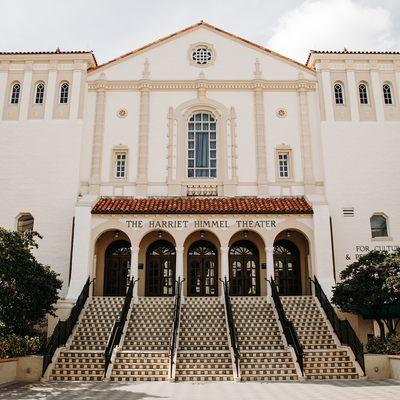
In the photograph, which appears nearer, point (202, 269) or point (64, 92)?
point (202, 269)

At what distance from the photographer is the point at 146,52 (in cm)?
2598

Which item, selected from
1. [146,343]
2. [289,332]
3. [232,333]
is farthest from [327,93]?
[146,343]

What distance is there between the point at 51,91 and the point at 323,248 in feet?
51.9

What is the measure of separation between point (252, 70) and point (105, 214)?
11.1 m

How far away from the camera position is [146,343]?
56.7 feet

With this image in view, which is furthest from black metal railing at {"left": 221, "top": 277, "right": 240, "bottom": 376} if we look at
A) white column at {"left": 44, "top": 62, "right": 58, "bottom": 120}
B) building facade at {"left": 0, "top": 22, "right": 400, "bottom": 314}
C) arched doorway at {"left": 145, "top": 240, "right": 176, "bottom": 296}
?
white column at {"left": 44, "top": 62, "right": 58, "bottom": 120}

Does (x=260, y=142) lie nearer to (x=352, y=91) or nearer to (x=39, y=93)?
(x=352, y=91)

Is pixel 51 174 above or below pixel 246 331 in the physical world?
above

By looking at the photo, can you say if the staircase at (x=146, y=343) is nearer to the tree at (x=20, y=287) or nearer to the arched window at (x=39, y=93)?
the tree at (x=20, y=287)

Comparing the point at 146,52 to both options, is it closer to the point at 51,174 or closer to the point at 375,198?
the point at 51,174

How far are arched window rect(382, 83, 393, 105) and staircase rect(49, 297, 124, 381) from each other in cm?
1683

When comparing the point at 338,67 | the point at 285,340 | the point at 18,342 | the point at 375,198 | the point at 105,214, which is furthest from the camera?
the point at 338,67

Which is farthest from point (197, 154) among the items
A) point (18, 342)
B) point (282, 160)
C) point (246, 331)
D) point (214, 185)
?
point (18, 342)

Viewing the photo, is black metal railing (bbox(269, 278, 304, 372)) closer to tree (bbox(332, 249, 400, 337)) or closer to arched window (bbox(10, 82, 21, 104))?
tree (bbox(332, 249, 400, 337))
